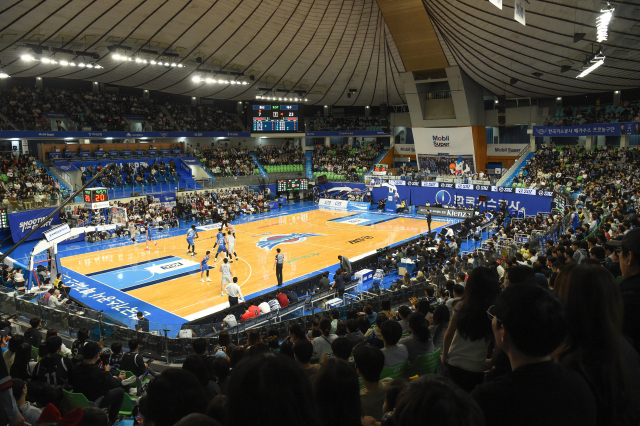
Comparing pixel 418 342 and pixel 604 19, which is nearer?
pixel 418 342

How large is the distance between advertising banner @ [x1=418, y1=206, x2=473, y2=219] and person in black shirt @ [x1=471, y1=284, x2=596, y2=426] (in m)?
33.5

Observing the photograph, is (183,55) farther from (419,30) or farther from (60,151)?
(419,30)

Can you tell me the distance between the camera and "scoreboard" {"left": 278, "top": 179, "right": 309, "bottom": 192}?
44537 millimetres

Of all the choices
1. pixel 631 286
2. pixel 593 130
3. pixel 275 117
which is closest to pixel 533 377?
pixel 631 286

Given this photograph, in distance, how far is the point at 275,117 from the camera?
150 ft

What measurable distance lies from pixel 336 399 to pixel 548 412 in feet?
3.49

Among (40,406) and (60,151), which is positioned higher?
(60,151)

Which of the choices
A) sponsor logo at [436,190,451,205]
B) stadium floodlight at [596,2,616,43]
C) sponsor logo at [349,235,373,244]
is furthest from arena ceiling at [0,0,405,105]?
sponsor logo at [349,235,373,244]

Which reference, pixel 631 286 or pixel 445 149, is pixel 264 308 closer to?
pixel 631 286

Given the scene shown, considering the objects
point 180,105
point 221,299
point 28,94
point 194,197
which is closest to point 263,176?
point 194,197

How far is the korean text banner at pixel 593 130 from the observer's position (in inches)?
1315

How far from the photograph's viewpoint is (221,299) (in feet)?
56.7

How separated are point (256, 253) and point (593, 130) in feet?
93.4

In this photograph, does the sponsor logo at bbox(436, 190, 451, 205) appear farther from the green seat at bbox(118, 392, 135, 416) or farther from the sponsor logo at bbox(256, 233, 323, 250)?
the green seat at bbox(118, 392, 135, 416)
